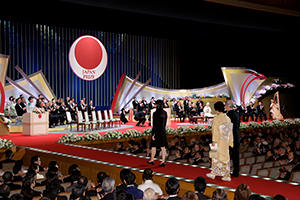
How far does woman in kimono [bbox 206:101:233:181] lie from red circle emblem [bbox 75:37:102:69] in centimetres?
1227

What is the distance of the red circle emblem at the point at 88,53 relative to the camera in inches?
629

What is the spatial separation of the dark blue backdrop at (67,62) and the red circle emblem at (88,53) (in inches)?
36.3

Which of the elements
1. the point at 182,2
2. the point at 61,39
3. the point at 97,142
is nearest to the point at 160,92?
the point at 61,39

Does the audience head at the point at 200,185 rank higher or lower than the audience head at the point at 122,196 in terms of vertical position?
lower

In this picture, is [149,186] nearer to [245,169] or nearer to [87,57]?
[245,169]

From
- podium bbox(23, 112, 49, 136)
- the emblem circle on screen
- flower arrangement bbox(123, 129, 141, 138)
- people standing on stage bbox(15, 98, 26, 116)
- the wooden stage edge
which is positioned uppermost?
the emblem circle on screen

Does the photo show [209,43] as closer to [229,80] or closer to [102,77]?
[229,80]

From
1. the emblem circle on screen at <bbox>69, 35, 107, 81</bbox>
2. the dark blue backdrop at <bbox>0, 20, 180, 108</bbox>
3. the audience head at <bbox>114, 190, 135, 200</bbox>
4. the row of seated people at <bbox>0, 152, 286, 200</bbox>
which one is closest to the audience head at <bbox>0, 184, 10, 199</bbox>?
the row of seated people at <bbox>0, 152, 286, 200</bbox>

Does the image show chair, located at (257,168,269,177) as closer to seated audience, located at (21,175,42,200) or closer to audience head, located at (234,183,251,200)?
audience head, located at (234,183,251,200)

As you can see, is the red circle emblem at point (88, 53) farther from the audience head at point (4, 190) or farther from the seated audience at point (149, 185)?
the audience head at point (4, 190)

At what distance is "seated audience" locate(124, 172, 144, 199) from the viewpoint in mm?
3464

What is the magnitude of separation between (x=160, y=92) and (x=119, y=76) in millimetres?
2476

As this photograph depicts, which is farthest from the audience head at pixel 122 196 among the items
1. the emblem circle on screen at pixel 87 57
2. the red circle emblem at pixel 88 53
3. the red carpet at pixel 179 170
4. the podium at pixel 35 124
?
the red circle emblem at pixel 88 53

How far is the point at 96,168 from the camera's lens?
18.6 feet
